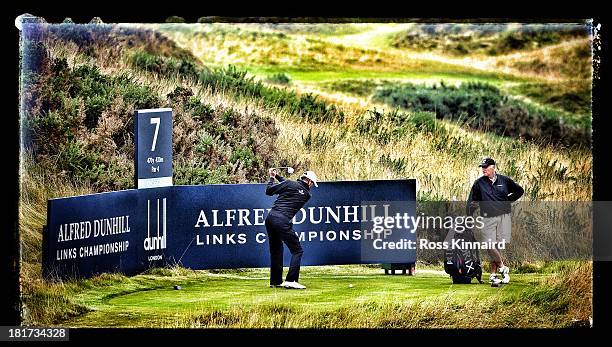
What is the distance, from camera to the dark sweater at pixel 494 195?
23.9 meters

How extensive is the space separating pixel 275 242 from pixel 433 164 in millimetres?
1927

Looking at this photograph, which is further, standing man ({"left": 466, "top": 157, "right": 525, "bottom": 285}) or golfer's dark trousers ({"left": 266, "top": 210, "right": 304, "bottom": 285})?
standing man ({"left": 466, "top": 157, "right": 525, "bottom": 285})

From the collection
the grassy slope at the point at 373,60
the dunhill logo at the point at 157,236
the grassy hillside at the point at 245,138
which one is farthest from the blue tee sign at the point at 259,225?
the grassy slope at the point at 373,60

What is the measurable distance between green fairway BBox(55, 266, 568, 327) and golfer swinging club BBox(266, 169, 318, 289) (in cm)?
14

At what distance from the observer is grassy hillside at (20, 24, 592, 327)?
77.3ft

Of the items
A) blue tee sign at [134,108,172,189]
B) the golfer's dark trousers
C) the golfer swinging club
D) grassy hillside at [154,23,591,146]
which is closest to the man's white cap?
the golfer swinging club

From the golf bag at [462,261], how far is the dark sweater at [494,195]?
27 cm

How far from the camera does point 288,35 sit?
2367 cm

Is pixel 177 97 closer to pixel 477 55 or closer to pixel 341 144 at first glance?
pixel 341 144

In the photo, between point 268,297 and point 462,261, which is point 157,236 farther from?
point 462,261

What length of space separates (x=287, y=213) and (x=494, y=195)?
2.27 m

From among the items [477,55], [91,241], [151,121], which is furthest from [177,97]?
[477,55]

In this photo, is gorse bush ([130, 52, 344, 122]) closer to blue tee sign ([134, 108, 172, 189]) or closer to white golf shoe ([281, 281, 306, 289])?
blue tee sign ([134, 108, 172, 189])

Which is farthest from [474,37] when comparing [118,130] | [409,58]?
[118,130]
